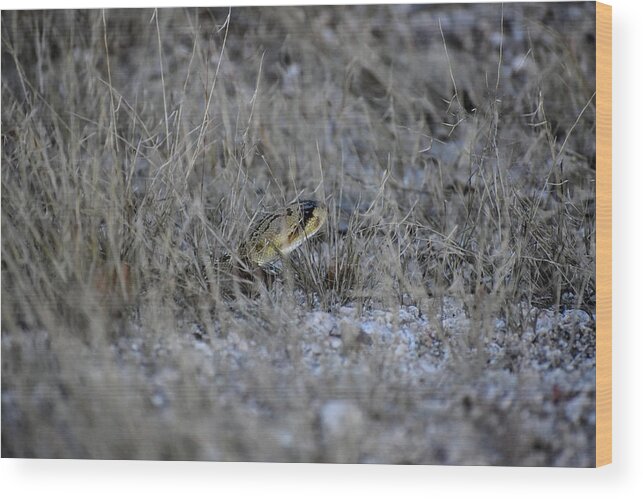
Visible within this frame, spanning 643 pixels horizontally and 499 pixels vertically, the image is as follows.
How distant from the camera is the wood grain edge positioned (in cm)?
275

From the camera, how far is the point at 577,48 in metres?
2.76

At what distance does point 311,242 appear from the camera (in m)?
2.82

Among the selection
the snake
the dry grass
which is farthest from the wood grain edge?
the snake

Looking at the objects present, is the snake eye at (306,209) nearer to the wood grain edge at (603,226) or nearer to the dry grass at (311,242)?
the dry grass at (311,242)

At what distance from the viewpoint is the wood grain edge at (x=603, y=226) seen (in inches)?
108

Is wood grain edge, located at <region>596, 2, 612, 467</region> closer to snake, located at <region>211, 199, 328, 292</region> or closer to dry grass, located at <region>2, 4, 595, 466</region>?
dry grass, located at <region>2, 4, 595, 466</region>

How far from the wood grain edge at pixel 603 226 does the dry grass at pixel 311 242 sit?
27 mm

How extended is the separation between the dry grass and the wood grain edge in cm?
3

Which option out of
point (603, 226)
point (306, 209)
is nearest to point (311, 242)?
point (306, 209)

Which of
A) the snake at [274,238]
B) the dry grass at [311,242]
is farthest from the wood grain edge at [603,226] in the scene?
the snake at [274,238]

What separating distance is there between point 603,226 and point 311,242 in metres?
0.81

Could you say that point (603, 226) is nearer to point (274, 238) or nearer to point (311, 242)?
point (311, 242)

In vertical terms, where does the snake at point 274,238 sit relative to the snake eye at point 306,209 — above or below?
below

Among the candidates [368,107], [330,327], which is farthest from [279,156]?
[330,327]
